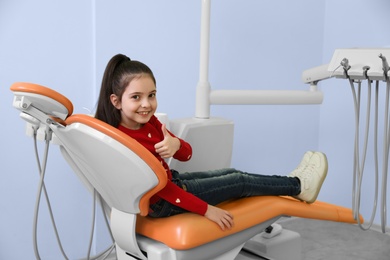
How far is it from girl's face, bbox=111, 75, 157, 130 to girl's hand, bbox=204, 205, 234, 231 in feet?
1.08

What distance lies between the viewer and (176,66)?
2309mm

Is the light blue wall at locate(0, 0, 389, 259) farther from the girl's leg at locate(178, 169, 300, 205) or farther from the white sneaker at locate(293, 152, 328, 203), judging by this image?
the white sneaker at locate(293, 152, 328, 203)

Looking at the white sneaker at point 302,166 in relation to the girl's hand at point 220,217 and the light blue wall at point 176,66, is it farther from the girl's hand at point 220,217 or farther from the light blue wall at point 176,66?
the light blue wall at point 176,66

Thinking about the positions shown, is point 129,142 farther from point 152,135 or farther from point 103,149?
point 152,135

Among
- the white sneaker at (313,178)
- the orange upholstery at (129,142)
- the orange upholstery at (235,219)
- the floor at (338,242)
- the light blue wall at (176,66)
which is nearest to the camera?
the orange upholstery at (129,142)

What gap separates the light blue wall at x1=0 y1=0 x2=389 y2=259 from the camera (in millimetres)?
1889

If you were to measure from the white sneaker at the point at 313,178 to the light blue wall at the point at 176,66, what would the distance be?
2.78 ft

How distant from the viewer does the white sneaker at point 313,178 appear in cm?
167

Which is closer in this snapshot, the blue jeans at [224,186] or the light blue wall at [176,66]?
the blue jeans at [224,186]

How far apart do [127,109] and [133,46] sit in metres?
0.86

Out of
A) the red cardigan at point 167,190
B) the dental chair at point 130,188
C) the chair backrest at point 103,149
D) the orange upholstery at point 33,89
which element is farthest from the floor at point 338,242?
the orange upholstery at point 33,89

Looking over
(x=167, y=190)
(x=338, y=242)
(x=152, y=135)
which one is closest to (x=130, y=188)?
(x=167, y=190)

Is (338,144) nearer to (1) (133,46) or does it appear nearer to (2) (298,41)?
(2) (298,41)

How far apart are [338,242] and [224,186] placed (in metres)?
1.17
